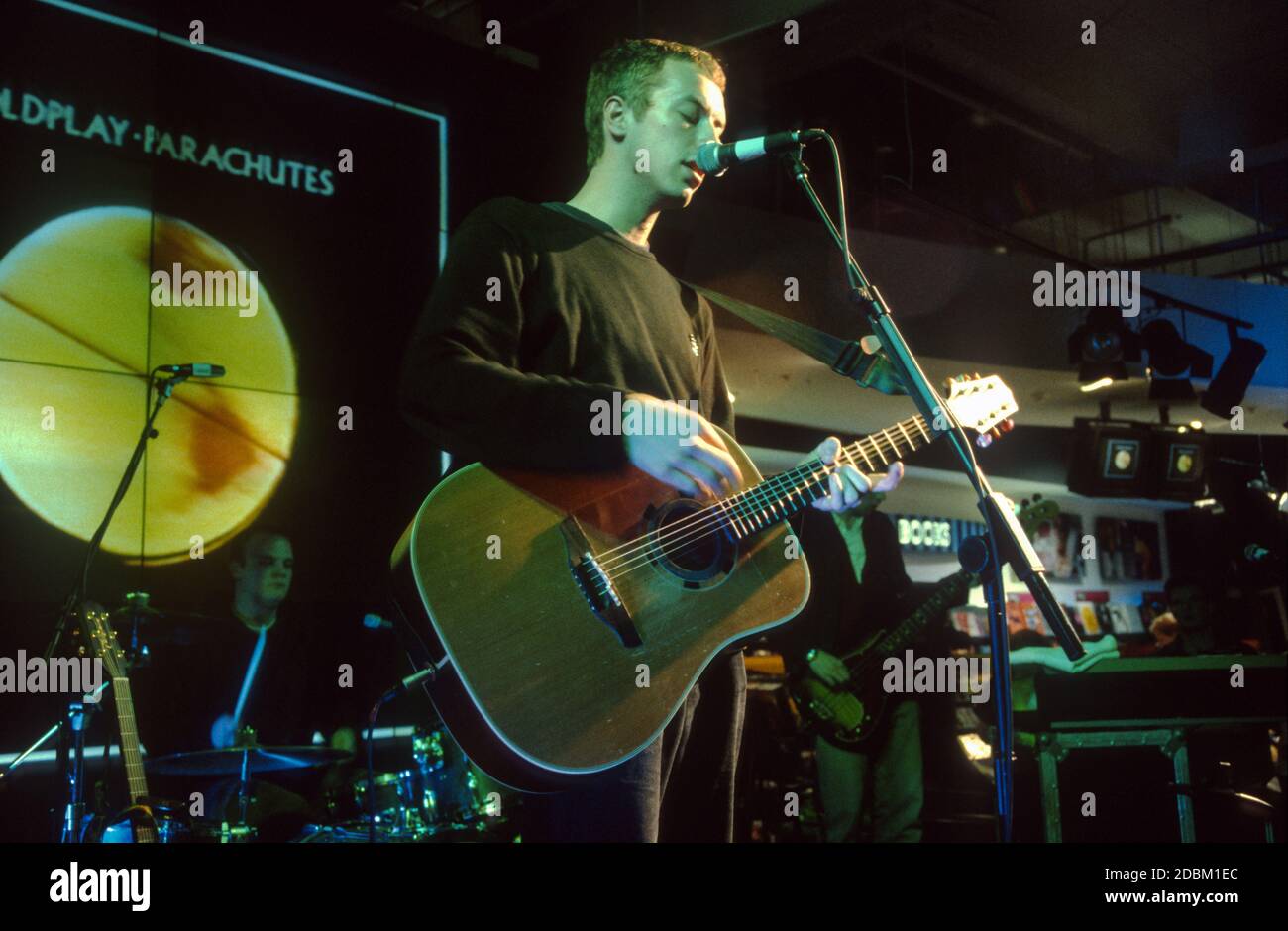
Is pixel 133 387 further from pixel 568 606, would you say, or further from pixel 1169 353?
pixel 1169 353

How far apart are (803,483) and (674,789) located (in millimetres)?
649

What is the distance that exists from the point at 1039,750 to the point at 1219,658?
0.88m

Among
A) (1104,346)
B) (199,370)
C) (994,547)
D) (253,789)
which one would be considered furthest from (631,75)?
(1104,346)

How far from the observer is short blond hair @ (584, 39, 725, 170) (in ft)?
6.88

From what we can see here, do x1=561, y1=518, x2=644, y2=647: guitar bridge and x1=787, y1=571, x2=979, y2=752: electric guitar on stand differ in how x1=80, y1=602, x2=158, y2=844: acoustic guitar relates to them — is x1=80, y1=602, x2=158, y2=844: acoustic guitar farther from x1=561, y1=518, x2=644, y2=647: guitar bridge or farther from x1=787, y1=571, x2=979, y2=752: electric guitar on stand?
x1=787, y1=571, x2=979, y2=752: electric guitar on stand

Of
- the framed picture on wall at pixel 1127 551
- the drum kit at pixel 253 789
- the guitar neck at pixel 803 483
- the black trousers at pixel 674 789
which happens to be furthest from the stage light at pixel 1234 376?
the black trousers at pixel 674 789

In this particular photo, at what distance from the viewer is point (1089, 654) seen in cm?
423

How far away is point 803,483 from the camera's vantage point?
2037 mm

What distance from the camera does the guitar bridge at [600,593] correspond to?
1.75 metres

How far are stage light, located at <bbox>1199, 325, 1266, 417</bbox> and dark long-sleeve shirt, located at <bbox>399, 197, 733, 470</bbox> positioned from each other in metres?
7.93

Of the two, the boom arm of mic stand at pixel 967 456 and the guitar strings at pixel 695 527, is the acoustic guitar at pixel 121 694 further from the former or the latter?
the boom arm of mic stand at pixel 967 456

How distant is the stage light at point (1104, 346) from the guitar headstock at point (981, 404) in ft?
20.6

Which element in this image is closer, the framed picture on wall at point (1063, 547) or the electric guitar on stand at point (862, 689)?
the electric guitar on stand at point (862, 689)

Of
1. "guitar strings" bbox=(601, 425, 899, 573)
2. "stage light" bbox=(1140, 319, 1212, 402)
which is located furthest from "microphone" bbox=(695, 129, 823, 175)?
"stage light" bbox=(1140, 319, 1212, 402)
